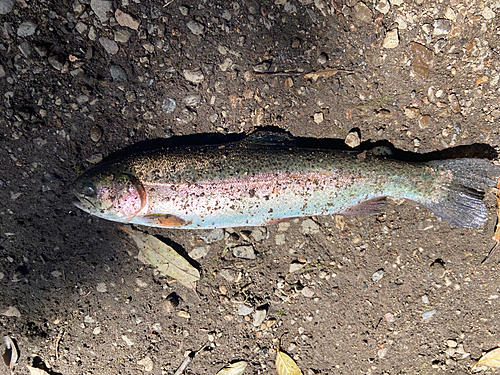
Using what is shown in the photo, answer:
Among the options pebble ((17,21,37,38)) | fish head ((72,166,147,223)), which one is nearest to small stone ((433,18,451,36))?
fish head ((72,166,147,223))

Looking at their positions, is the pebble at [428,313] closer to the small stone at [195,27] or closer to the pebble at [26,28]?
the small stone at [195,27]

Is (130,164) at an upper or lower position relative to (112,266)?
upper

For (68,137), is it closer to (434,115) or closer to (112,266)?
(112,266)

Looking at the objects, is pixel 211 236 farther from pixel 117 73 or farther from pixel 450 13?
pixel 450 13

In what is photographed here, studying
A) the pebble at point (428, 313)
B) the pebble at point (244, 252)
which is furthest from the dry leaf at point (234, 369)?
the pebble at point (428, 313)

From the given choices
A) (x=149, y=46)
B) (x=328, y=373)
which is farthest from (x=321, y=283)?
(x=149, y=46)
